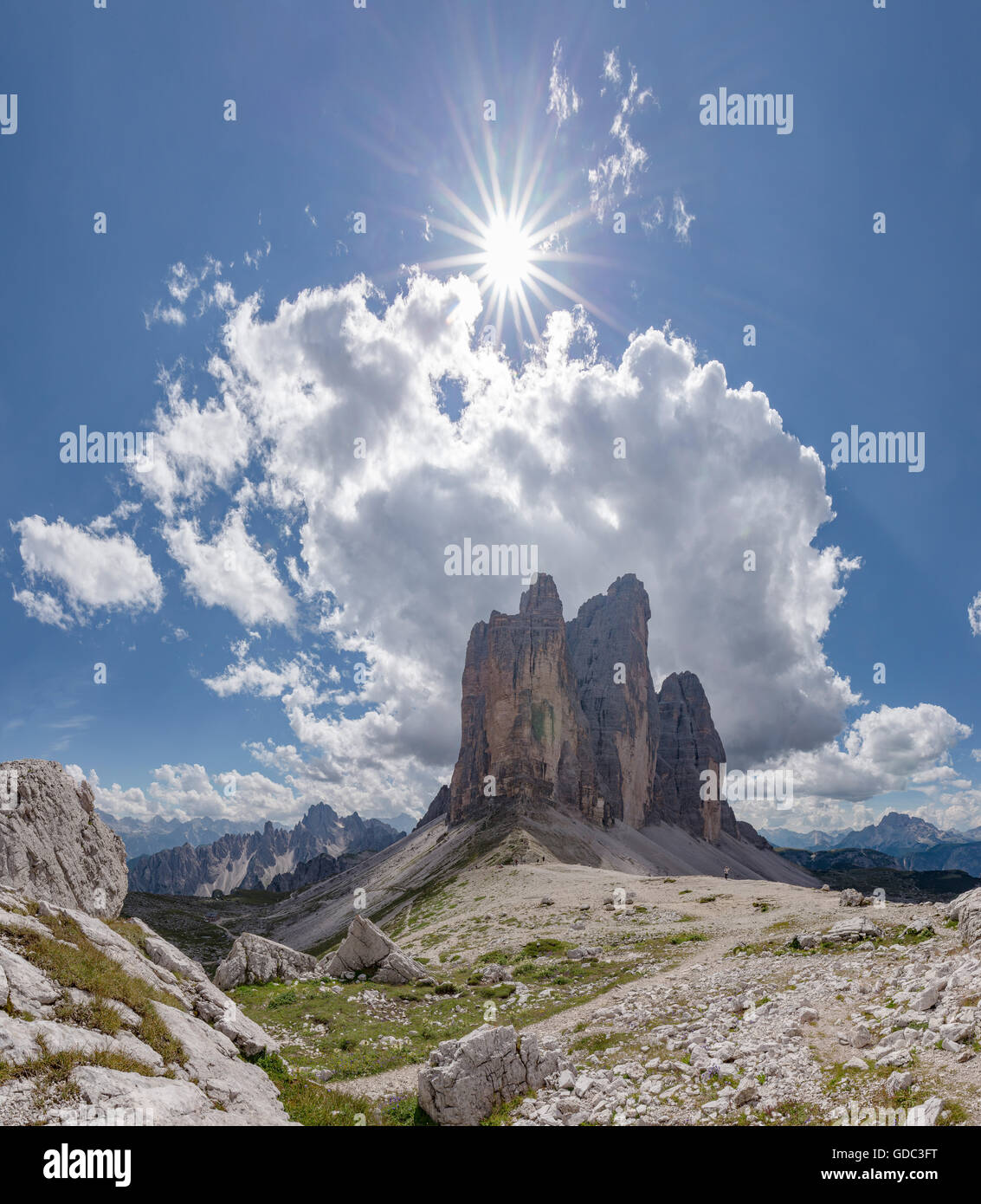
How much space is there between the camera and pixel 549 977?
30.8 metres

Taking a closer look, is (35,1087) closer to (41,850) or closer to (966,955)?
(41,850)

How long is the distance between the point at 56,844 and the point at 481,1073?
19110mm

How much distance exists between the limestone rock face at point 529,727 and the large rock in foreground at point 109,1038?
5098 inches

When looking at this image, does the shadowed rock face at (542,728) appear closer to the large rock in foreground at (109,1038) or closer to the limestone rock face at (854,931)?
the limestone rock face at (854,931)

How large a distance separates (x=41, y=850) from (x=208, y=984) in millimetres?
9752

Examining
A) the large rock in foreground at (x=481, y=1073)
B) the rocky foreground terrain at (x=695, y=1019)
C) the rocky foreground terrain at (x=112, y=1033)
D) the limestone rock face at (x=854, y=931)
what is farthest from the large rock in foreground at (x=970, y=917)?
the rocky foreground terrain at (x=112, y=1033)

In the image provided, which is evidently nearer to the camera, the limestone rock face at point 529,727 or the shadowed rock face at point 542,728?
the limestone rock face at point 529,727

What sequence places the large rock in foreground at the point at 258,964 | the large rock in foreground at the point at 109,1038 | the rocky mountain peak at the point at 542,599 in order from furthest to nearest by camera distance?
the rocky mountain peak at the point at 542,599 → the large rock in foreground at the point at 258,964 → the large rock in foreground at the point at 109,1038

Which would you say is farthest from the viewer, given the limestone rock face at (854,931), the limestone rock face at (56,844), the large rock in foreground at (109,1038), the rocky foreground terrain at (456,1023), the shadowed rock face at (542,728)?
the shadowed rock face at (542,728)

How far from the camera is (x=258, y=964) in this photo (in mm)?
29703

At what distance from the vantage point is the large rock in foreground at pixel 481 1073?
1390 cm

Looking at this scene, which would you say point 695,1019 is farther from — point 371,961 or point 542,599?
point 542,599

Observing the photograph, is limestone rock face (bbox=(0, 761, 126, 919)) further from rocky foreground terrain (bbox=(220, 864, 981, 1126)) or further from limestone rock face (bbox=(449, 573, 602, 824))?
limestone rock face (bbox=(449, 573, 602, 824))
